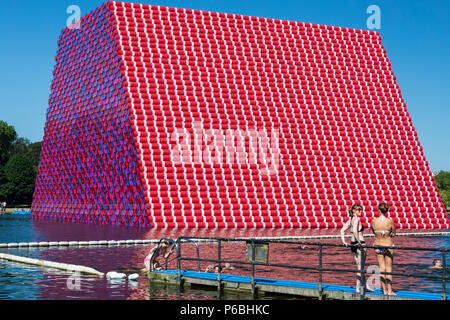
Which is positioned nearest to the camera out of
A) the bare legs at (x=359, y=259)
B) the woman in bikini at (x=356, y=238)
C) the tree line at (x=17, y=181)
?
the bare legs at (x=359, y=259)

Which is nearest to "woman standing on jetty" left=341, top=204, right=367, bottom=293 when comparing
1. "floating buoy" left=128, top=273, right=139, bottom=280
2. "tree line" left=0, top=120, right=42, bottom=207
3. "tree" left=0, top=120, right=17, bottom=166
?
"floating buoy" left=128, top=273, right=139, bottom=280

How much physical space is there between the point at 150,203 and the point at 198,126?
24.2ft

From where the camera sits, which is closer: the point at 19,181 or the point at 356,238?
the point at 356,238

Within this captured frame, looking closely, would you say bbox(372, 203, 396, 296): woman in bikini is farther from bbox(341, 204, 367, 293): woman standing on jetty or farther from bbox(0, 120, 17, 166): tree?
bbox(0, 120, 17, 166): tree

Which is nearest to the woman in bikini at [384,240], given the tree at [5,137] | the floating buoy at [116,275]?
the floating buoy at [116,275]

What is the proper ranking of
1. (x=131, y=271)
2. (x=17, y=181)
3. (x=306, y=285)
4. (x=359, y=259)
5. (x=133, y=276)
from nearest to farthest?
(x=359, y=259)
(x=306, y=285)
(x=133, y=276)
(x=131, y=271)
(x=17, y=181)

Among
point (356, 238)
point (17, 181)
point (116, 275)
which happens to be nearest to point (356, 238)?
point (356, 238)

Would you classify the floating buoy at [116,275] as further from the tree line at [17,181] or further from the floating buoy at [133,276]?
the tree line at [17,181]

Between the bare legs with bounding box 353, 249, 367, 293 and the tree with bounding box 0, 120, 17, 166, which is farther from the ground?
the tree with bounding box 0, 120, 17, 166

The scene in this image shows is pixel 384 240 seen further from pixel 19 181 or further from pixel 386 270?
pixel 19 181

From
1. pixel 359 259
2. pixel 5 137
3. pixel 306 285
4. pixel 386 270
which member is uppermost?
pixel 5 137

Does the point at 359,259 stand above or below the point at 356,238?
below

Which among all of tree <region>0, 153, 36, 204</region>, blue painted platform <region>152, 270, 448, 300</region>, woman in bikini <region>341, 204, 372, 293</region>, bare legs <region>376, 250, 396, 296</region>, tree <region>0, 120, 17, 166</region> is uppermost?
tree <region>0, 120, 17, 166</region>
